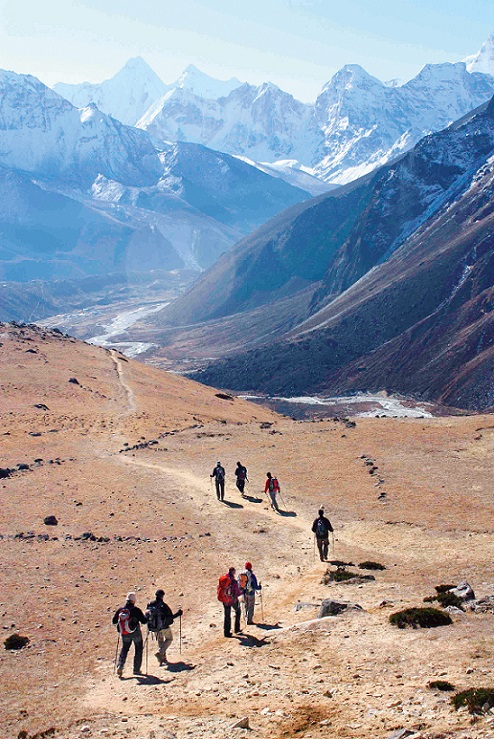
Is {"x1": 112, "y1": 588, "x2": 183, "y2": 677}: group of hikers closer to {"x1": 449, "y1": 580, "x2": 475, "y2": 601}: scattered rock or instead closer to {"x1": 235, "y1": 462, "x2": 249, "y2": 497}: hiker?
{"x1": 449, "y1": 580, "x2": 475, "y2": 601}: scattered rock

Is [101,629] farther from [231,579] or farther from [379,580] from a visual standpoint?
[379,580]

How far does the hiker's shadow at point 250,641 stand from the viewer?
23.8 metres

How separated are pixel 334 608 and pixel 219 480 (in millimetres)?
20417

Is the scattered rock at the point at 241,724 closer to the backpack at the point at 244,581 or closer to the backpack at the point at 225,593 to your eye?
the backpack at the point at 225,593

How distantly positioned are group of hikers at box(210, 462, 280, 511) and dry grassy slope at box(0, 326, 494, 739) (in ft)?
2.78

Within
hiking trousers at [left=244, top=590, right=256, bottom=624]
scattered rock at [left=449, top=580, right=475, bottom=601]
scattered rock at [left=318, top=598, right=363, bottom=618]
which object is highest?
scattered rock at [left=449, top=580, right=475, bottom=601]

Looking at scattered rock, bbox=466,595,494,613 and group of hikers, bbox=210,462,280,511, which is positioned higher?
scattered rock, bbox=466,595,494,613

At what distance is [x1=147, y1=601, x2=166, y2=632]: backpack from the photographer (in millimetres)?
23969

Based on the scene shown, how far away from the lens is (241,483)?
155ft

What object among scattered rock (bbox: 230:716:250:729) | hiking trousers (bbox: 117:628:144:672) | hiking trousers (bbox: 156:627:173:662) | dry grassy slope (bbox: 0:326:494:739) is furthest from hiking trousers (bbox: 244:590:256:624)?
scattered rock (bbox: 230:716:250:729)

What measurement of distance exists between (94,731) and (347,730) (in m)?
6.07

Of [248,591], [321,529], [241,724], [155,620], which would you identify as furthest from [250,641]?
[321,529]

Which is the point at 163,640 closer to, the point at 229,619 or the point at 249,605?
the point at 229,619

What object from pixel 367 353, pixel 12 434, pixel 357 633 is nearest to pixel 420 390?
pixel 367 353
